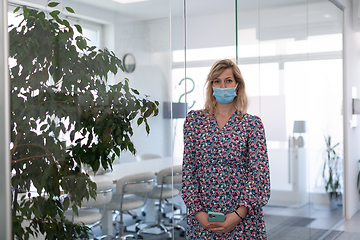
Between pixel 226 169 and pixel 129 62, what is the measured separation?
766mm

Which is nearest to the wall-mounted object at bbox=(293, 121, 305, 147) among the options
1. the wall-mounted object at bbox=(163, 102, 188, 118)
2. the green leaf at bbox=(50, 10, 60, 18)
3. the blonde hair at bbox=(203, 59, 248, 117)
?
the wall-mounted object at bbox=(163, 102, 188, 118)

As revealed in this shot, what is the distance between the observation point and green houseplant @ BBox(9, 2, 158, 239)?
6.11 feet

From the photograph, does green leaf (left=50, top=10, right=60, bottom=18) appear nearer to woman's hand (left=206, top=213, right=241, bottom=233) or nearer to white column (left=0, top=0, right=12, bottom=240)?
white column (left=0, top=0, right=12, bottom=240)

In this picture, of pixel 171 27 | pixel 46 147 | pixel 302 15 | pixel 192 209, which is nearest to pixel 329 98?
pixel 302 15

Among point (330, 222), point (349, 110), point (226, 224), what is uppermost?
point (349, 110)

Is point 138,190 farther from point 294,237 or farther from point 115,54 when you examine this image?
point 294,237

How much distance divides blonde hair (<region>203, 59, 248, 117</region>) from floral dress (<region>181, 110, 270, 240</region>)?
75 mm

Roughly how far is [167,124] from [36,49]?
3.29 ft

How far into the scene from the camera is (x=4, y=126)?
5.97 ft

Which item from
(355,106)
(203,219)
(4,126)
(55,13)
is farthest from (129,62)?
(355,106)

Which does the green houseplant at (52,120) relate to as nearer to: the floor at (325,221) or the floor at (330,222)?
the floor at (325,221)

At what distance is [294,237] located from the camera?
4.06 m

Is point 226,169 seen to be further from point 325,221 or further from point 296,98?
point 325,221

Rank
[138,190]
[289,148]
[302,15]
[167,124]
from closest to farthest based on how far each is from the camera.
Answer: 1. [138,190]
2. [167,124]
3. [289,148]
4. [302,15]
